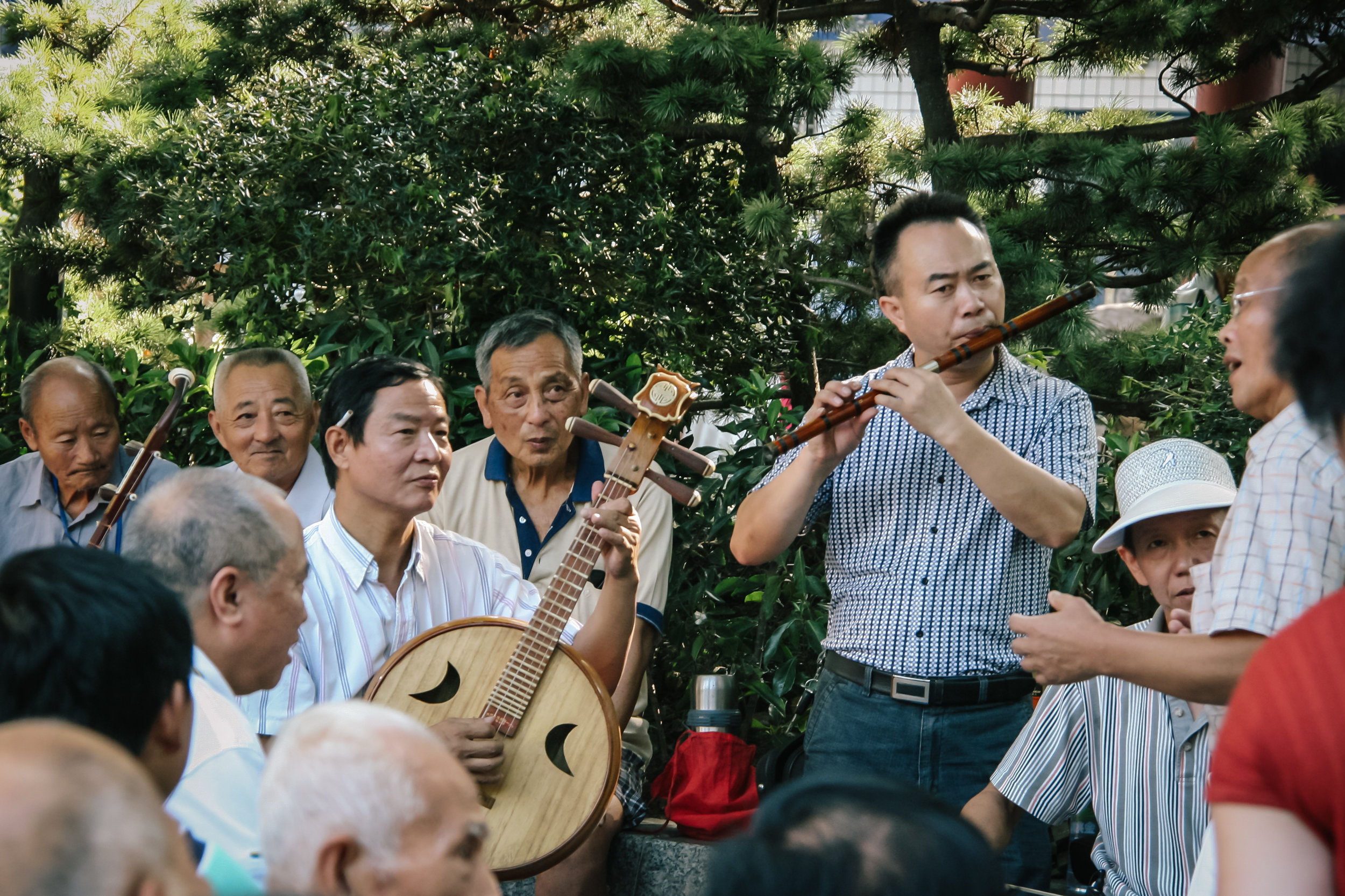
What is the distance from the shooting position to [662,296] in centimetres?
485

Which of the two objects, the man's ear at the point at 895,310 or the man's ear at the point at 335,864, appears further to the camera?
the man's ear at the point at 895,310

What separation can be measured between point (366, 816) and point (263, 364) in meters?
3.38


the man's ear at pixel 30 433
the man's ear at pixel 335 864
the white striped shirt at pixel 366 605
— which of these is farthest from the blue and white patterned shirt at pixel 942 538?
the man's ear at pixel 30 433

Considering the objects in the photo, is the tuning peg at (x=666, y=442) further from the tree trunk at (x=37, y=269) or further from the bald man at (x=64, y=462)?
the tree trunk at (x=37, y=269)

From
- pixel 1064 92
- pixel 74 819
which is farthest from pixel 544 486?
pixel 1064 92

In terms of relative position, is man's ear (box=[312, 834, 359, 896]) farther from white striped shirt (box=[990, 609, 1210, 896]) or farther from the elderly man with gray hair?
white striped shirt (box=[990, 609, 1210, 896])

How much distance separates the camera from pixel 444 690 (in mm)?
3070

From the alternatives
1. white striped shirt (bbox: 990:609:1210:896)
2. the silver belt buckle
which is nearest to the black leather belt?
the silver belt buckle

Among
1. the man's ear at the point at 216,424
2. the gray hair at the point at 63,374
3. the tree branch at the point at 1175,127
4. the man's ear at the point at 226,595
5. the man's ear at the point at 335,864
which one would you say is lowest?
the man's ear at the point at 335,864

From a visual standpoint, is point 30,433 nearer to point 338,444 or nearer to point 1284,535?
point 338,444

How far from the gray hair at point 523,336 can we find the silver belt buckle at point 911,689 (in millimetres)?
1646

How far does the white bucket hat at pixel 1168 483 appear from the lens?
108 inches

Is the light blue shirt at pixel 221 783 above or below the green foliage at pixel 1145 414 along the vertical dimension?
below

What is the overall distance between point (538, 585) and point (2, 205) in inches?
207
